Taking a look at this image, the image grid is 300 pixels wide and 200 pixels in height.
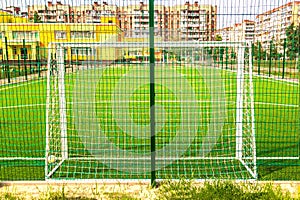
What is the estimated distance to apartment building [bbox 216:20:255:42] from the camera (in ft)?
16.8

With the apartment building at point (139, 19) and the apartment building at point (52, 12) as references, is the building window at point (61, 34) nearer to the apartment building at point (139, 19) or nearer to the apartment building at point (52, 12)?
the apartment building at point (52, 12)

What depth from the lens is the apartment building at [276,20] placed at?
16.7ft

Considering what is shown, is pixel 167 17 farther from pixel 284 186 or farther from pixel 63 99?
pixel 284 186

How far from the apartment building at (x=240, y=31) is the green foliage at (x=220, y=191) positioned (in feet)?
7.42

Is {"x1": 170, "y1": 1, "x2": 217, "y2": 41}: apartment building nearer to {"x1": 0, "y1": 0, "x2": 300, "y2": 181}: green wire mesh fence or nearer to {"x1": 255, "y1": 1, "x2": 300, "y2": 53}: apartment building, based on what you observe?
{"x1": 0, "y1": 0, "x2": 300, "y2": 181}: green wire mesh fence

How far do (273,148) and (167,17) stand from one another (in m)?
3.54

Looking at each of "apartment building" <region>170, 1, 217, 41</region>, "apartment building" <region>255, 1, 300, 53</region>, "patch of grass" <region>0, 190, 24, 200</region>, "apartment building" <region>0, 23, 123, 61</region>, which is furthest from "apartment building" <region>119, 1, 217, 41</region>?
"patch of grass" <region>0, 190, 24, 200</region>

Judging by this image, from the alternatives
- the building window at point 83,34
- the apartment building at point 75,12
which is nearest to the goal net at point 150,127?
the building window at point 83,34

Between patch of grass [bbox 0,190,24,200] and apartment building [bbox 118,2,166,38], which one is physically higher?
apartment building [bbox 118,2,166,38]

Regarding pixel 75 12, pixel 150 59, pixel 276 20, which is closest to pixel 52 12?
pixel 75 12

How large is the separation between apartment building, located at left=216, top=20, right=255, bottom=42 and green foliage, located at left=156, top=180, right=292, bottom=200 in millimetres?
2262

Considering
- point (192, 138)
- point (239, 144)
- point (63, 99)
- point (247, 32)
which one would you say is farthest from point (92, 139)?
point (247, 32)

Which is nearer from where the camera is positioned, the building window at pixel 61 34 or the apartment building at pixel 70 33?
the apartment building at pixel 70 33

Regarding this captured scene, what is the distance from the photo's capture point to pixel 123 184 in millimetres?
5051
